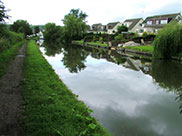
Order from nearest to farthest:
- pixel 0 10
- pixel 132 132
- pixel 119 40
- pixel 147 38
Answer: pixel 132 132
pixel 0 10
pixel 147 38
pixel 119 40

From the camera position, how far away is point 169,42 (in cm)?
1883

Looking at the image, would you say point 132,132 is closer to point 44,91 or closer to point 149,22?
point 44,91

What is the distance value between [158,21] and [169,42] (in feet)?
106

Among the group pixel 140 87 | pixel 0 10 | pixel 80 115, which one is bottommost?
pixel 140 87

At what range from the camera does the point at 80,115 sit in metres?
5.07

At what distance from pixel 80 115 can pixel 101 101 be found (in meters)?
3.07

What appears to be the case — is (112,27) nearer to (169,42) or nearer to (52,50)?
(52,50)

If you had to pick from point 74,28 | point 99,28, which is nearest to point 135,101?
point 74,28

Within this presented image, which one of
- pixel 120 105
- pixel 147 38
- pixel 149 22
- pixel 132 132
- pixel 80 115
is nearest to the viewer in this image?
pixel 80 115

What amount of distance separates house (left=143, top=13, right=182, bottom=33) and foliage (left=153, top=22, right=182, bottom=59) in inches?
1066

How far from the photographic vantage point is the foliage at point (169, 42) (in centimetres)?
1833

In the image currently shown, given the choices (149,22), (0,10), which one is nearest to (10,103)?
(0,10)

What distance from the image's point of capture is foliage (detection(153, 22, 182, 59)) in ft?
60.1

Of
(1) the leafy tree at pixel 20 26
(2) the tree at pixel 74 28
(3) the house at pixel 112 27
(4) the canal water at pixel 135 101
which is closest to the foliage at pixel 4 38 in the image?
(4) the canal water at pixel 135 101
